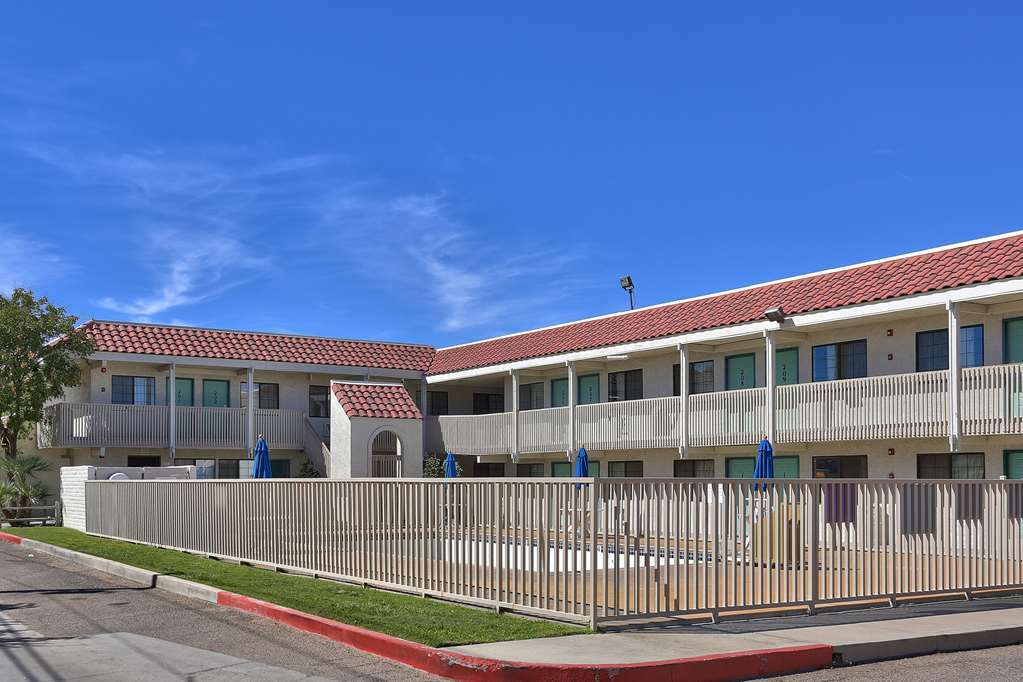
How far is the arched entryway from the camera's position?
3628cm

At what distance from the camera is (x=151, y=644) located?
11508 mm

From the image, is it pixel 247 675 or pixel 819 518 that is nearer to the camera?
pixel 247 675

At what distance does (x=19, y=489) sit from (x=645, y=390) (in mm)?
18288

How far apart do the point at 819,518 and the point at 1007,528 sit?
13.5ft

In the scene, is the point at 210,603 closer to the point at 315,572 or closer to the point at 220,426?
the point at 315,572

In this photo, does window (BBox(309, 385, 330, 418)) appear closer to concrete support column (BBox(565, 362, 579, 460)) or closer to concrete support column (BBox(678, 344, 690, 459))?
concrete support column (BBox(565, 362, 579, 460))

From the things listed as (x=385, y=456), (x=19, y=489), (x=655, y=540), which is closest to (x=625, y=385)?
(x=385, y=456)

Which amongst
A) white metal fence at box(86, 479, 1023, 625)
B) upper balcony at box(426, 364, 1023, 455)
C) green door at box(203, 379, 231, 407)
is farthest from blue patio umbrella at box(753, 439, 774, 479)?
green door at box(203, 379, 231, 407)

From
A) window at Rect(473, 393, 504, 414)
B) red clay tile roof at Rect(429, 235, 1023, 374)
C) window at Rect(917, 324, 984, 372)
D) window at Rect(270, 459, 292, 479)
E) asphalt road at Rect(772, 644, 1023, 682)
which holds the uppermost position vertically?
red clay tile roof at Rect(429, 235, 1023, 374)

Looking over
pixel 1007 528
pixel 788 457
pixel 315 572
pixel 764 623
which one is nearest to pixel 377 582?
pixel 315 572

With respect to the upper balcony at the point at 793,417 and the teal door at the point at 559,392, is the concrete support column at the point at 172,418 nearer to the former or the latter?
the upper balcony at the point at 793,417

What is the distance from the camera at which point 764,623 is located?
12.4m

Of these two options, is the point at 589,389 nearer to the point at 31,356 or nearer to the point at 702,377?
the point at 702,377

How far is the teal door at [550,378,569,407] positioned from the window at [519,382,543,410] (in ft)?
2.03
